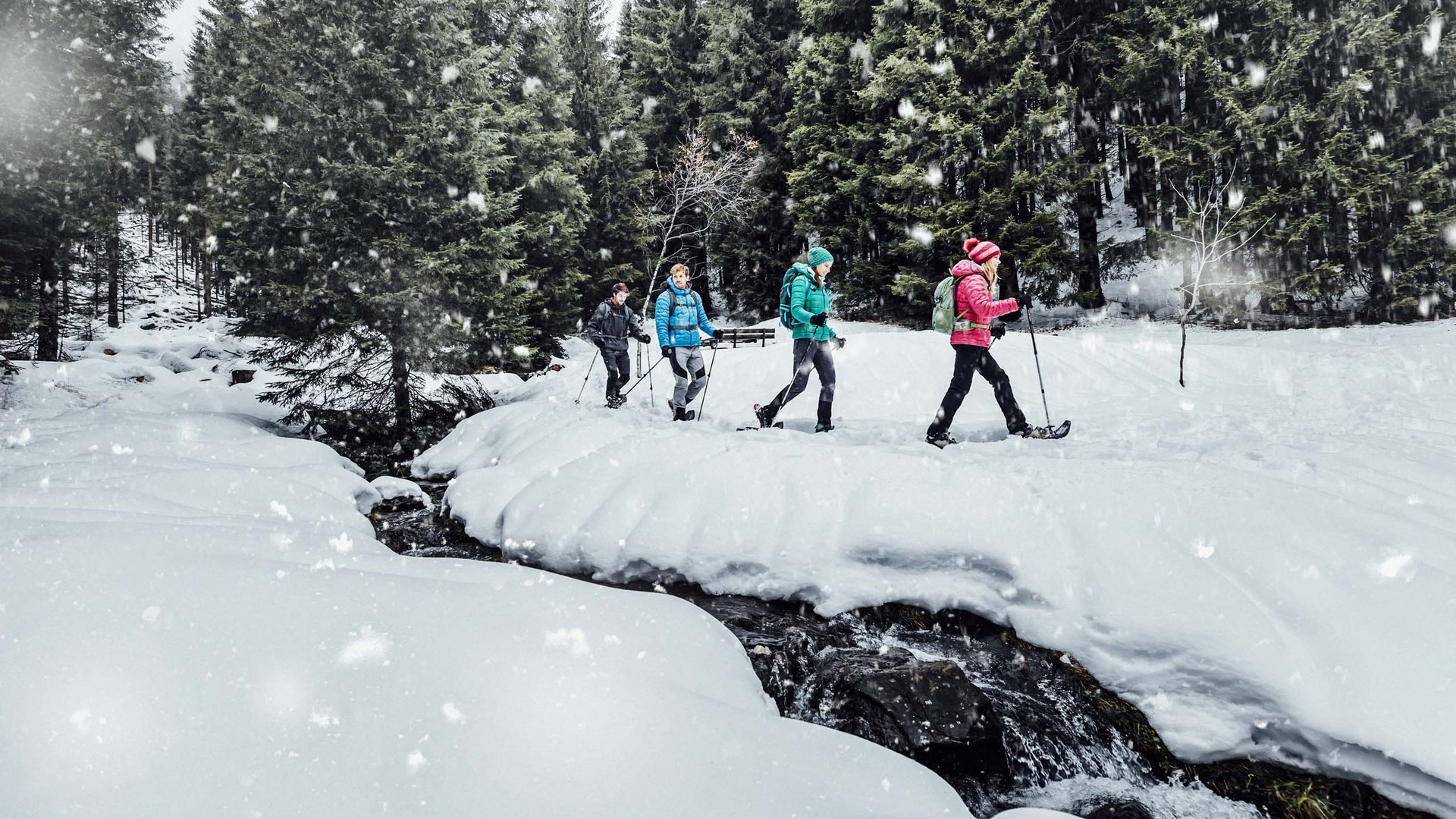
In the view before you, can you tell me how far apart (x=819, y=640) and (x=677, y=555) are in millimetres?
1068

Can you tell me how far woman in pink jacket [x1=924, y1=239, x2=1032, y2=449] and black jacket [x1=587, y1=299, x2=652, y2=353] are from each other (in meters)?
4.48

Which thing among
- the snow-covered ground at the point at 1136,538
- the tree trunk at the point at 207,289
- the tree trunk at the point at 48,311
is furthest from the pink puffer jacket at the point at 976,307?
the tree trunk at the point at 207,289

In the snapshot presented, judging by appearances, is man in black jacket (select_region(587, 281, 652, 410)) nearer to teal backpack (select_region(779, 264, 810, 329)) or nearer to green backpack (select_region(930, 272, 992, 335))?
teal backpack (select_region(779, 264, 810, 329))

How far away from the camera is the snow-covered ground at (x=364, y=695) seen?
1793 mm

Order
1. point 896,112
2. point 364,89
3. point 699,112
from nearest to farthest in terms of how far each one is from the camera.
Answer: point 364,89 < point 896,112 < point 699,112

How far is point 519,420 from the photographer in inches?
317

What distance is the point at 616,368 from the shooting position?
383 inches

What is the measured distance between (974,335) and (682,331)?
11.6ft

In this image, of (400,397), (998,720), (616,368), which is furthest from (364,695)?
(400,397)

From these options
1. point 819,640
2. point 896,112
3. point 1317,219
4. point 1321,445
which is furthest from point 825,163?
point 819,640

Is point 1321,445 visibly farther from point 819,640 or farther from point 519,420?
point 519,420

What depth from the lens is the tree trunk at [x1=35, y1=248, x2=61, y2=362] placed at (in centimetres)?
1146

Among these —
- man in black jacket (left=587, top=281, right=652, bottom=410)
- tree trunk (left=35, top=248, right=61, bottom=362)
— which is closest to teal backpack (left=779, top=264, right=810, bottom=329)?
man in black jacket (left=587, top=281, right=652, bottom=410)

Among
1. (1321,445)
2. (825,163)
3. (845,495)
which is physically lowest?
(845,495)
